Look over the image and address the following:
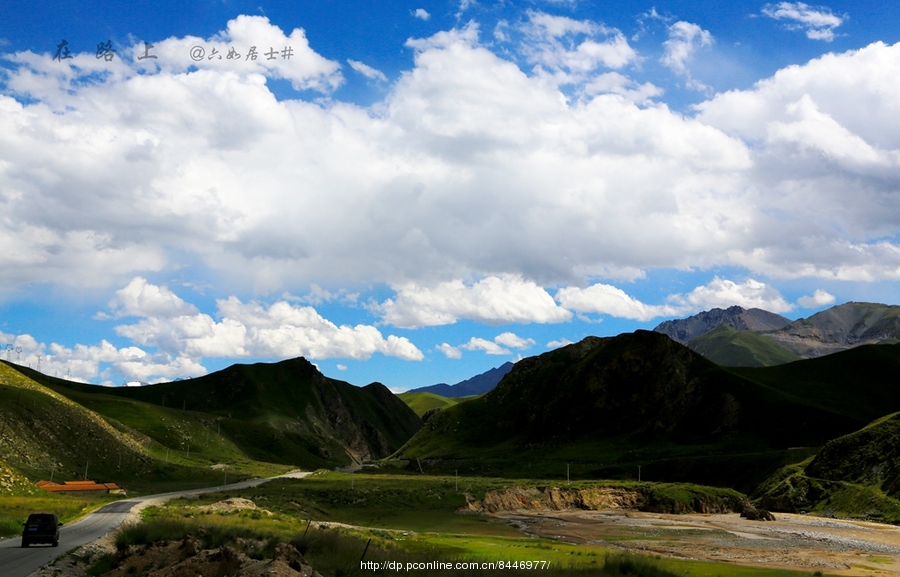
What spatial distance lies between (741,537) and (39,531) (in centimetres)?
6541

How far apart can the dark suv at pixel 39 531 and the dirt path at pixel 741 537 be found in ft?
143

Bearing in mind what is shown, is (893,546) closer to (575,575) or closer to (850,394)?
(575,575)

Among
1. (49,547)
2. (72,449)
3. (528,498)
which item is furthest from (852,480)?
(72,449)

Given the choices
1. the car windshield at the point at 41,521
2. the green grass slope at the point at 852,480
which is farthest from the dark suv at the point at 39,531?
the green grass slope at the point at 852,480

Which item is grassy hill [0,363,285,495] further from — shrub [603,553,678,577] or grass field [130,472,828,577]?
shrub [603,553,678,577]

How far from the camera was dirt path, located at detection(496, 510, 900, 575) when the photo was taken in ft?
178

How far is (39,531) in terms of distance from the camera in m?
33.2

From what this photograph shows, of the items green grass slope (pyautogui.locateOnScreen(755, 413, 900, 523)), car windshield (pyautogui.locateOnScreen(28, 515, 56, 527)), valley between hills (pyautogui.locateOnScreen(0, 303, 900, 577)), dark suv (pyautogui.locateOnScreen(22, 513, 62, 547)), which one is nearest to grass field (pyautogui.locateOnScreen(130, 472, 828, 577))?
valley between hills (pyautogui.locateOnScreen(0, 303, 900, 577))

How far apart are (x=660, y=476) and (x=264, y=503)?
325 ft

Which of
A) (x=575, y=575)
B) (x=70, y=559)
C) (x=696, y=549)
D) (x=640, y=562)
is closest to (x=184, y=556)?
(x=70, y=559)

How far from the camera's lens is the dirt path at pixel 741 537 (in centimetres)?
5438

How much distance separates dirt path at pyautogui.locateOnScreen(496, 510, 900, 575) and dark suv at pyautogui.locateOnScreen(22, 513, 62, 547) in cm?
4349

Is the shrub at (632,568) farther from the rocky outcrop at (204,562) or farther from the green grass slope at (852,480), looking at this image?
the green grass slope at (852,480)

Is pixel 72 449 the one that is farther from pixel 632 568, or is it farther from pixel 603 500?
pixel 632 568
